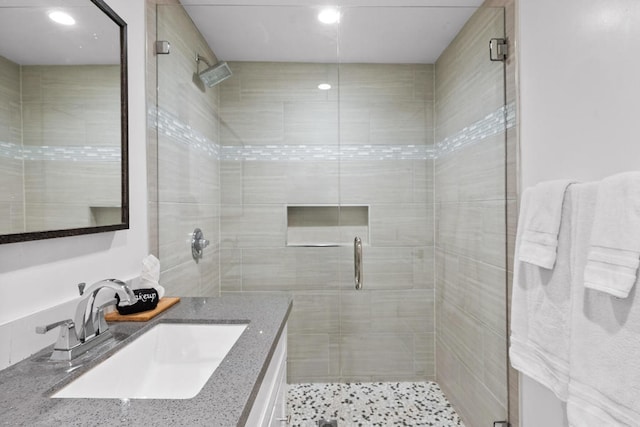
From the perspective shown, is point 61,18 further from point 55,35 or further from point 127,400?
point 127,400

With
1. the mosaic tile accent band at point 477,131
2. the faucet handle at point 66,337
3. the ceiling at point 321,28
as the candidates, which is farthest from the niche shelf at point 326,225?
the faucet handle at point 66,337

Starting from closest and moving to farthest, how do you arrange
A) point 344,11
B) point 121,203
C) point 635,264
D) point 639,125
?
1. point 635,264
2. point 639,125
3. point 121,203
4. point 344,11

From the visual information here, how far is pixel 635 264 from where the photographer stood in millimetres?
908

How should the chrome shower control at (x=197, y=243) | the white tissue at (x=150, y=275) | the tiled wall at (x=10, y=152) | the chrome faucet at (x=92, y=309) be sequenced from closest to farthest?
the tiled wall at (x=10, y=152)
the chrome faucet at (x=92, y=309)
the white tissue at (x=150, y=275)
the chrome shower control at (x=197, y=243)

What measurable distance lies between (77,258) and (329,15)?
155 cm

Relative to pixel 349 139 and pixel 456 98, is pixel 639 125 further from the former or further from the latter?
pixel 349 139

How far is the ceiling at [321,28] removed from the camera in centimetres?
179

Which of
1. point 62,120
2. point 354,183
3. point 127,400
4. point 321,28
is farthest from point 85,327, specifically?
point 321,28

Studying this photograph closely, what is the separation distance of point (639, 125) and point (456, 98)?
92cm

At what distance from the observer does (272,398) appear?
1137 millimetres

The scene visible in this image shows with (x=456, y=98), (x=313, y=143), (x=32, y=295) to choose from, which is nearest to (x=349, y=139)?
(x=313, y=143)

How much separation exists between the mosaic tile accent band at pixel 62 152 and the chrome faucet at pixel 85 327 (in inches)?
14.9

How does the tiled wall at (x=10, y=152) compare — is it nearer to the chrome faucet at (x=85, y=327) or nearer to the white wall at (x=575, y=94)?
the chrome faucet at (x=85, y=327)

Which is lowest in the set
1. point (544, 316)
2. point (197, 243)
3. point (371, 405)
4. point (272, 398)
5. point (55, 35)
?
point (371, 405)
